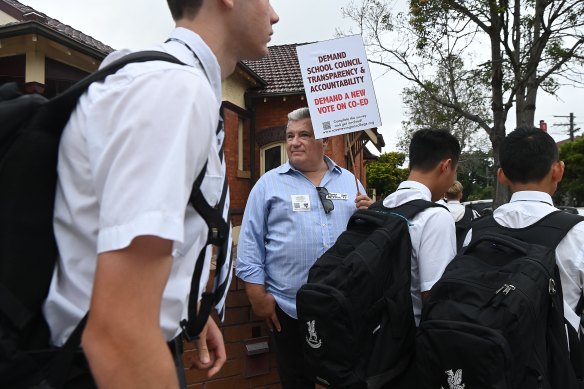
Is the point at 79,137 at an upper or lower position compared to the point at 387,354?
upper

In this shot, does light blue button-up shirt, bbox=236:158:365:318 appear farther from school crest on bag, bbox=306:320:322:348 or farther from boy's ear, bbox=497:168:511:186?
boy's ear, bbox=497:168:511:186

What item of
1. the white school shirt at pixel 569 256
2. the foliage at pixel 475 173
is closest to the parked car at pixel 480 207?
the white school shirt at pixel 569 256

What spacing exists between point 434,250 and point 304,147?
4.57 ft

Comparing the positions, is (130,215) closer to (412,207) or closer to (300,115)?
(412,207)

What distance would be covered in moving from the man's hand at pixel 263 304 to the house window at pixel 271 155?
529 inches

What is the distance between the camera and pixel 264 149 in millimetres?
16609

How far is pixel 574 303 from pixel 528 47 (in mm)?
10273

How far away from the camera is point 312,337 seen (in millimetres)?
2357

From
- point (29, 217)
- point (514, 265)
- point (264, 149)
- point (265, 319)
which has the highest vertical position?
point (264, 149)

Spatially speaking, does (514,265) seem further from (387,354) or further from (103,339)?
(103,339)

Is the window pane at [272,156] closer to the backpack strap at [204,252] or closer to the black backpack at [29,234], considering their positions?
the backpack strap at [204,252]

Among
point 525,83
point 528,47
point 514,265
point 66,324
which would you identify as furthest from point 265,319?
point 528,47

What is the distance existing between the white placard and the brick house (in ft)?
1.43

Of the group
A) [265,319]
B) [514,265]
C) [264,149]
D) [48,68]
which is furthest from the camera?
[264,149]
